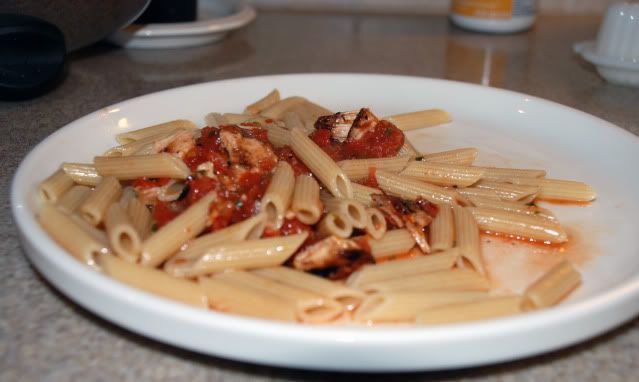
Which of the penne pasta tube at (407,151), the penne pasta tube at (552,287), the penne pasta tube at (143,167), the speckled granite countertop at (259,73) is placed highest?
the penne pasta tube at (143,167)

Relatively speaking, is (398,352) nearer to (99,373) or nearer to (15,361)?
(99,373)

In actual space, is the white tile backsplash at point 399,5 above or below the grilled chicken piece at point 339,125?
below

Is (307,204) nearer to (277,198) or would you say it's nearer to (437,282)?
(277,198)

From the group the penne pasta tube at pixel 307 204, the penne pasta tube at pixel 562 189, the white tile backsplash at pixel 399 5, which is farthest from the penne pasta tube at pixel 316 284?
the white tile backsplash at pixel 399 5

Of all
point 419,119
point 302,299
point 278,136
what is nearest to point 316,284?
point 302,299

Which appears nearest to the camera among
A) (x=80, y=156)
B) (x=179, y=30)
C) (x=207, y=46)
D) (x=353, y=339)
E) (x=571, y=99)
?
(x=353, y=339)

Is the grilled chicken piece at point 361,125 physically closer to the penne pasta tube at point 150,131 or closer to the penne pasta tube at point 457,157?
the penne pasta tube at point 457,157

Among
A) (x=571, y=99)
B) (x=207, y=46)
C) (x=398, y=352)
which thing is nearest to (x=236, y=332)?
(x=398, y=352)
